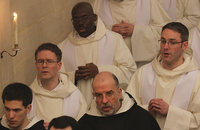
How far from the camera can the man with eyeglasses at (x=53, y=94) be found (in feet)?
22.2

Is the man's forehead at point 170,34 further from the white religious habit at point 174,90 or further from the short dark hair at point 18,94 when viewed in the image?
the short dark hair at point 18,94

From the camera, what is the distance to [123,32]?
27.1ft

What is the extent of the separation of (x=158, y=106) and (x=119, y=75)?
1.19 m

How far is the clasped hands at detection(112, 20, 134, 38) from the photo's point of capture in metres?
8.24

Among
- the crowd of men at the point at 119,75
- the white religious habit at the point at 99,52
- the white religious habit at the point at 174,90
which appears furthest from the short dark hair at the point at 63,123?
the white religious habit at the point at 99,52

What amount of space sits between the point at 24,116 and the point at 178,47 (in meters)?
2.24

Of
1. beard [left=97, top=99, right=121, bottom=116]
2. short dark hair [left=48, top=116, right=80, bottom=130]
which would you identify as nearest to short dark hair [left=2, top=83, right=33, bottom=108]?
beard [left=97, top=99, right=121, bottom=116]

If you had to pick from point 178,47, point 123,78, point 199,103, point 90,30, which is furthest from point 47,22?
point 199,103

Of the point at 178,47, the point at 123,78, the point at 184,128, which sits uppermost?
the point at 178,47

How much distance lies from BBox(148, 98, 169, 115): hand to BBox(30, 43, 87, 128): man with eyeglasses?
93cm

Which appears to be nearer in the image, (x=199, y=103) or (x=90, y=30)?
(x=199, y=103)

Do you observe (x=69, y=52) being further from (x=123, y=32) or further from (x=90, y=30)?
(x=123, y=32)

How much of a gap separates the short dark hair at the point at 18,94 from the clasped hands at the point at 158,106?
5.14 feet

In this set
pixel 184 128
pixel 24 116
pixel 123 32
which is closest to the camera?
pixel 24 116
